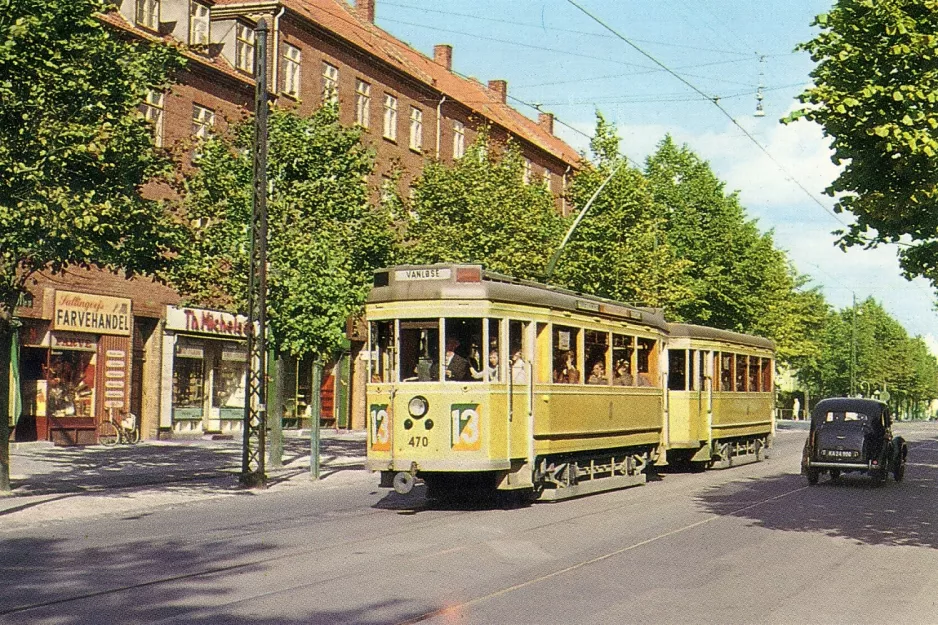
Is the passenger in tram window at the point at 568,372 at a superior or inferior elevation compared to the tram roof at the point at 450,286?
inferior

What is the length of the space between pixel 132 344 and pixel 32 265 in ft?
51.1

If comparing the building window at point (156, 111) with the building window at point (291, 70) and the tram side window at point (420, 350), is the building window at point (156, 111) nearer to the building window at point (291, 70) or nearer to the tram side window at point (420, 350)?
the building window at point (291, 70)

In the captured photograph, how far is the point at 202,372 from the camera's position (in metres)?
38.1

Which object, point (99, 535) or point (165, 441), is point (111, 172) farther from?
point (165, 441)

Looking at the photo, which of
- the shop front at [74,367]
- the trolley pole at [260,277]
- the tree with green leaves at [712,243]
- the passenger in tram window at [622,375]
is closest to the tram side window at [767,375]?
the passenger in tram window at [622,375]

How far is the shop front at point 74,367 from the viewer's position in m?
31.1

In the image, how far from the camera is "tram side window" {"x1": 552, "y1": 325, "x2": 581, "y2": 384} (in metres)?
18.7

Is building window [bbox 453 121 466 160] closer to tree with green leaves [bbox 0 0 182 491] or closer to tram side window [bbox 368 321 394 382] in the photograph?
tree with green leaves [bbox 0 0 182 491]

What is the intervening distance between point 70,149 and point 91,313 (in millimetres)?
16007

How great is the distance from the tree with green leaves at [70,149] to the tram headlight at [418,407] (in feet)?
16.9

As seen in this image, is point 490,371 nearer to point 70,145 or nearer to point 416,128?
point 70,145

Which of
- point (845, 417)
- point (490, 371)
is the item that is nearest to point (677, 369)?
point (845, 417)

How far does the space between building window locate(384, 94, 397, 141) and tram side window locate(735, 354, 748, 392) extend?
75.7 feet

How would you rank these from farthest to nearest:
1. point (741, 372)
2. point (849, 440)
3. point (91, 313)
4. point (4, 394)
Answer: point (91, 313), point (741, 372), point (849, 440), point (4, 394)
